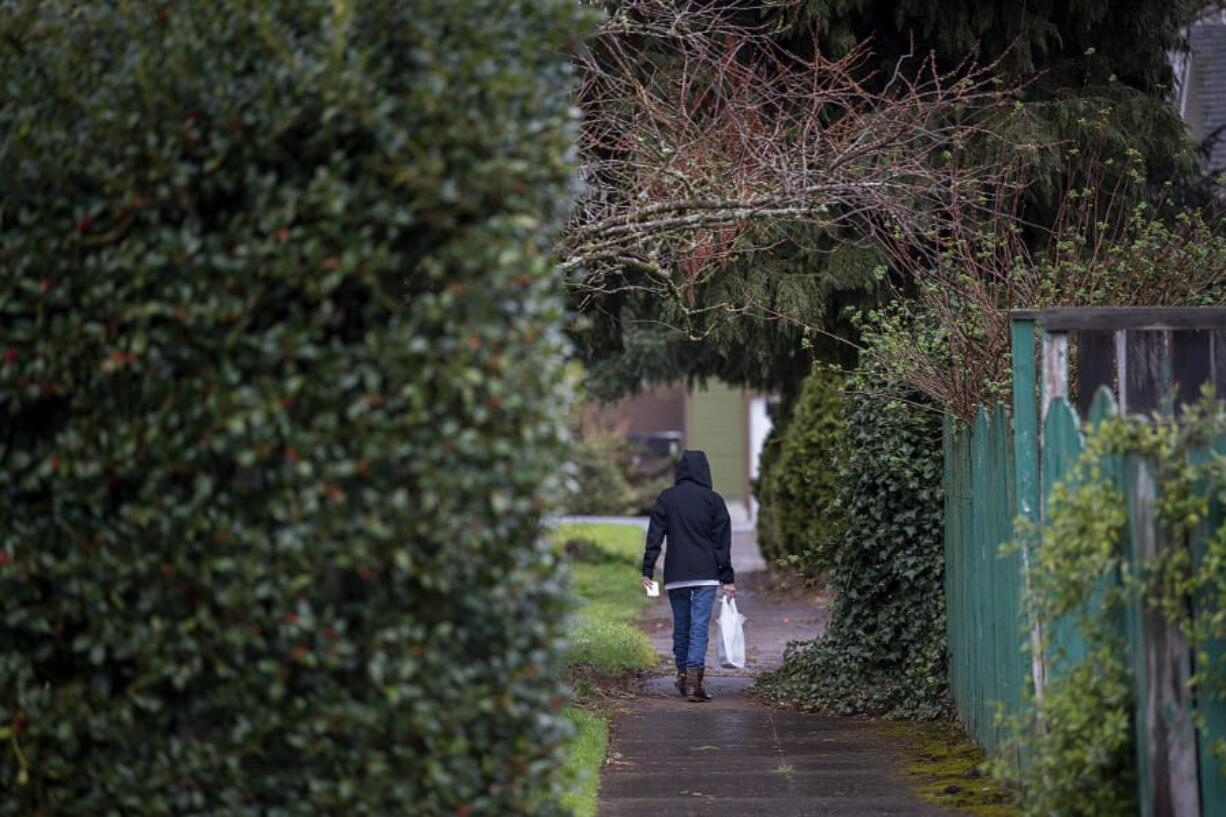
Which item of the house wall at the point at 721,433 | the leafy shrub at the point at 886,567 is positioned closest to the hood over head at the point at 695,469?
the leafy shrub at the point at 886,567

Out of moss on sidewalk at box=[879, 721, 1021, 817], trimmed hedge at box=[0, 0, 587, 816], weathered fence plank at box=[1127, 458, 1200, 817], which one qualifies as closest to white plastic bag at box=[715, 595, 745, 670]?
moss on sidewalk at box=[879, 721, 1021, 817]

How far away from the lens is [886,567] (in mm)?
9922

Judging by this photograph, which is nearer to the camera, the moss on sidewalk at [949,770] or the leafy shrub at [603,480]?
the moss on sidewalk at [949,770]

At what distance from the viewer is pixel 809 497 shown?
1784 centimetres

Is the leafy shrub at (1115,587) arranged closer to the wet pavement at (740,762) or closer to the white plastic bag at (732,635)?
the wet pavement at (740,762)

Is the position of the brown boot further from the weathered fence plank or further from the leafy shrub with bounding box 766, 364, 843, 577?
the leafy shrub with bounding box 766, 364, 843, 577

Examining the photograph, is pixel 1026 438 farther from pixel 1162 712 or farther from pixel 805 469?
pixel 805 469

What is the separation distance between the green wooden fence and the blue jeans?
199cm

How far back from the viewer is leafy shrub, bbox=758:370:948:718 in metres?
9.69

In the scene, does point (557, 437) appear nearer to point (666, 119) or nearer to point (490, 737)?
point (490, 737)

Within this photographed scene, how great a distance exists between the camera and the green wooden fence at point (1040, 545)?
17.0 ft

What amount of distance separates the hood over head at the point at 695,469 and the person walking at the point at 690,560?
0.10 metres

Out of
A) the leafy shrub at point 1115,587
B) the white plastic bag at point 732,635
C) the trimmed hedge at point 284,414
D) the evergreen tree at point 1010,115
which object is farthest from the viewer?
the white plastic bag at point 732,635

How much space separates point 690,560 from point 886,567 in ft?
5.30
